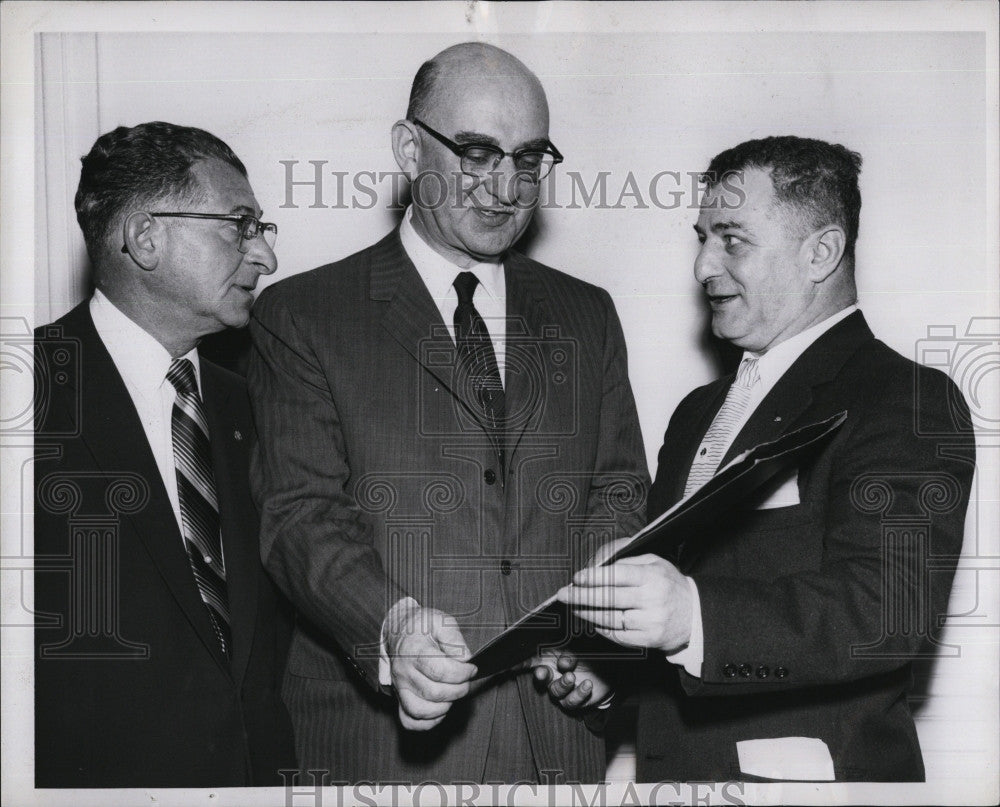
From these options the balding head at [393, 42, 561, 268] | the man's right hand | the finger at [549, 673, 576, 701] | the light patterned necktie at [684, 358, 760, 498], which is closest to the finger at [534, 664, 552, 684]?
the finger at [549, 673, 576, 701]

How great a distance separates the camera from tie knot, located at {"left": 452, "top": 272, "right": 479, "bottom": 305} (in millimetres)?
1877

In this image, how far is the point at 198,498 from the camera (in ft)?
6.21

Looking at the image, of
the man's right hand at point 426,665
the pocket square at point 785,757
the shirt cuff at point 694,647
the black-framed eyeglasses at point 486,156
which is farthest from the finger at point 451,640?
the black-framed eyeglasses at point 486,156

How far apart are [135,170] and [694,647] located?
1.34 metres

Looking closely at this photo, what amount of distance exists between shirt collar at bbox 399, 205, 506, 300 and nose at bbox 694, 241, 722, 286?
1.30 feet

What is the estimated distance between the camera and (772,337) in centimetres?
188

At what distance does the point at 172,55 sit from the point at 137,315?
545 mm

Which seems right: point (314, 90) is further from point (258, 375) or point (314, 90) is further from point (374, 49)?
point (258, 375)

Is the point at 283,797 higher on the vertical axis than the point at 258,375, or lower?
lower

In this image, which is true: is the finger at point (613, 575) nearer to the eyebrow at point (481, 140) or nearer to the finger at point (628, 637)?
the finger at point (628, 637)

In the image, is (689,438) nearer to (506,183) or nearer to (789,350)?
(789,350)

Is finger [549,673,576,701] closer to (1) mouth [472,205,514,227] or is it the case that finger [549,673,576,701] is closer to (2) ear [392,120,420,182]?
(1) mouth [472,205,514,227]

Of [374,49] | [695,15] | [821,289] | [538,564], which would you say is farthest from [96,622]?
[695,15]

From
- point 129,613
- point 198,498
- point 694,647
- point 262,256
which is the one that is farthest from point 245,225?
point 694,647
